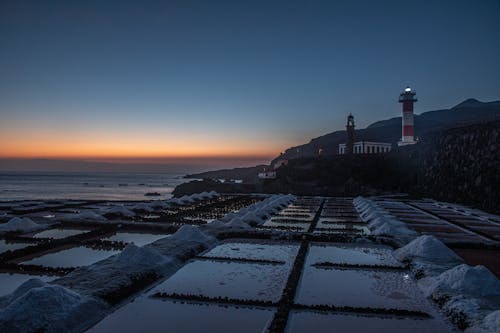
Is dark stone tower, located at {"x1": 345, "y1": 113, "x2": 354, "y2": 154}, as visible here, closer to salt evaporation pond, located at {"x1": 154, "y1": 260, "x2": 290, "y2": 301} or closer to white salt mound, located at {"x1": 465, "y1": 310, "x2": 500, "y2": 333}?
salt evaporation pond, located at {"x1": 154, "y1": 260, "x2": 290, "y2": 301}

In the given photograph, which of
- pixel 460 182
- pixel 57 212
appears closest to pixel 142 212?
pixel 57 212

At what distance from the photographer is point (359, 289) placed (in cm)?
381

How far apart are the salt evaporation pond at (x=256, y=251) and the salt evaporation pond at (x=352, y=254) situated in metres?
0.28

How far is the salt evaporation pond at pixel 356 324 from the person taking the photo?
9.25 feet

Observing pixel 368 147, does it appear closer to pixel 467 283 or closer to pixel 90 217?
pixel 90 217

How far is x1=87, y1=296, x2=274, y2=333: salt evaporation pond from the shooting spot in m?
2.80

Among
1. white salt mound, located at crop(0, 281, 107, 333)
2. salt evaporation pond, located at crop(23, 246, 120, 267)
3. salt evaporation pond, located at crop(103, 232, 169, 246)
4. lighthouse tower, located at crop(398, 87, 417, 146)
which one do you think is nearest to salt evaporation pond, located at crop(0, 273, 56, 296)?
salt evaporation pond, located at crop(23, 246, 120, 267)

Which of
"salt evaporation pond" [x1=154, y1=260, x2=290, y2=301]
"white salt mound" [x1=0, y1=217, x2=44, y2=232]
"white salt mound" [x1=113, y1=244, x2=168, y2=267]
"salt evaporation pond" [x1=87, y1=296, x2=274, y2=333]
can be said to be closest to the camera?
"salt evaporation pond" [x1=87, y1=296, x2=274, y2=333]

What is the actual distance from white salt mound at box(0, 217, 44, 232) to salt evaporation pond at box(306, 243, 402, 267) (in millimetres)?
4721

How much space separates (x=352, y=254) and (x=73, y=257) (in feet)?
11.9

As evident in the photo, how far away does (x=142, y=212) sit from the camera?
32.2ft

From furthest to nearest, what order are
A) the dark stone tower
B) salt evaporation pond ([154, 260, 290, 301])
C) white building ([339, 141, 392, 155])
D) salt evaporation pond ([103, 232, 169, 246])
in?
1. white building ([339, 141, 392, 155])
2. the dark stone tower
3. salt evaporation pond ([103, 232, 169, 246])
4. salt evaporation pond ([154, 260, 290, 301])

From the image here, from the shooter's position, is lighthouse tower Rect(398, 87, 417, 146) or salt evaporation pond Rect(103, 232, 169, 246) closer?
salt evaporation pond Rect(103, 232, 169, 246)

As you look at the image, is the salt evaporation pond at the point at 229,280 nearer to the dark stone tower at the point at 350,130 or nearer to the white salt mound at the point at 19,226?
the white salt mound at the point at 19,226
